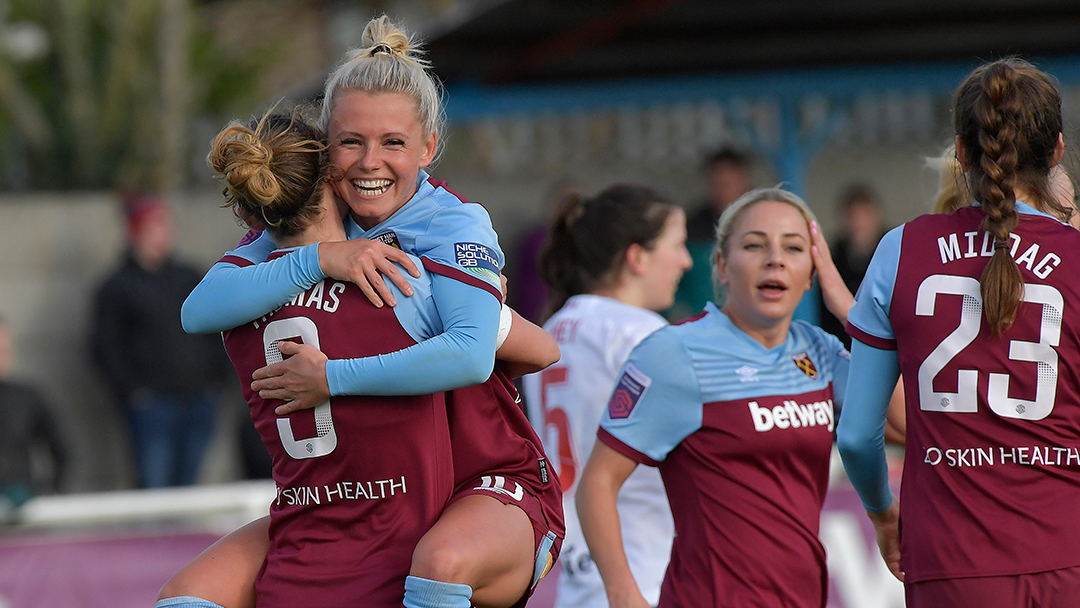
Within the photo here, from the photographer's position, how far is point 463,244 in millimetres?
3121

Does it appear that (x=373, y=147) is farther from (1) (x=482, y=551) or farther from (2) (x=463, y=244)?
(1) (x=482, y=551)

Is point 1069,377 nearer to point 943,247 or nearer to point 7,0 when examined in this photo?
point 943,247

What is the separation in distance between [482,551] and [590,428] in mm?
1760

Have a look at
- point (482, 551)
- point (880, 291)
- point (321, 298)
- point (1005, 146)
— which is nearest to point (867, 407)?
point (880, 291)

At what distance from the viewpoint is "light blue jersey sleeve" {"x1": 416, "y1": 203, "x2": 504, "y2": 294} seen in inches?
122

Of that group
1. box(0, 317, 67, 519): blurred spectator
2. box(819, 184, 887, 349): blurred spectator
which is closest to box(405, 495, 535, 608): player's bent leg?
box(0, 317, 67, 519): blurred spectator

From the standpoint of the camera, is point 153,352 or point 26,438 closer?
point 26,438

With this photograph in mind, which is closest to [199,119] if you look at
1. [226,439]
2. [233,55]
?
[233,55]

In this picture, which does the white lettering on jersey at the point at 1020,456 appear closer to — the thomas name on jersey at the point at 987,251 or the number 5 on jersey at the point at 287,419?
the thomas name on jersey at the point at 987,251

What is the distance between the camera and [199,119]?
13195 millimetres

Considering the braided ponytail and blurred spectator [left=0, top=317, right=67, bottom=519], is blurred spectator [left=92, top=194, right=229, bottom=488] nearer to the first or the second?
blurred spectator [left=0, top=317, right=67, bottom=519]

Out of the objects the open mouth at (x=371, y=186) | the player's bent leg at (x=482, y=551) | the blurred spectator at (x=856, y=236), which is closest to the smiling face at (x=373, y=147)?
the open mouth at (x=371, y=186)

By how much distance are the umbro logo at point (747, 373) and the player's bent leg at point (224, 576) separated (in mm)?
1431

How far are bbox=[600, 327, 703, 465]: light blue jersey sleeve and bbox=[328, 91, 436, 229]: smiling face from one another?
3.34 ft
